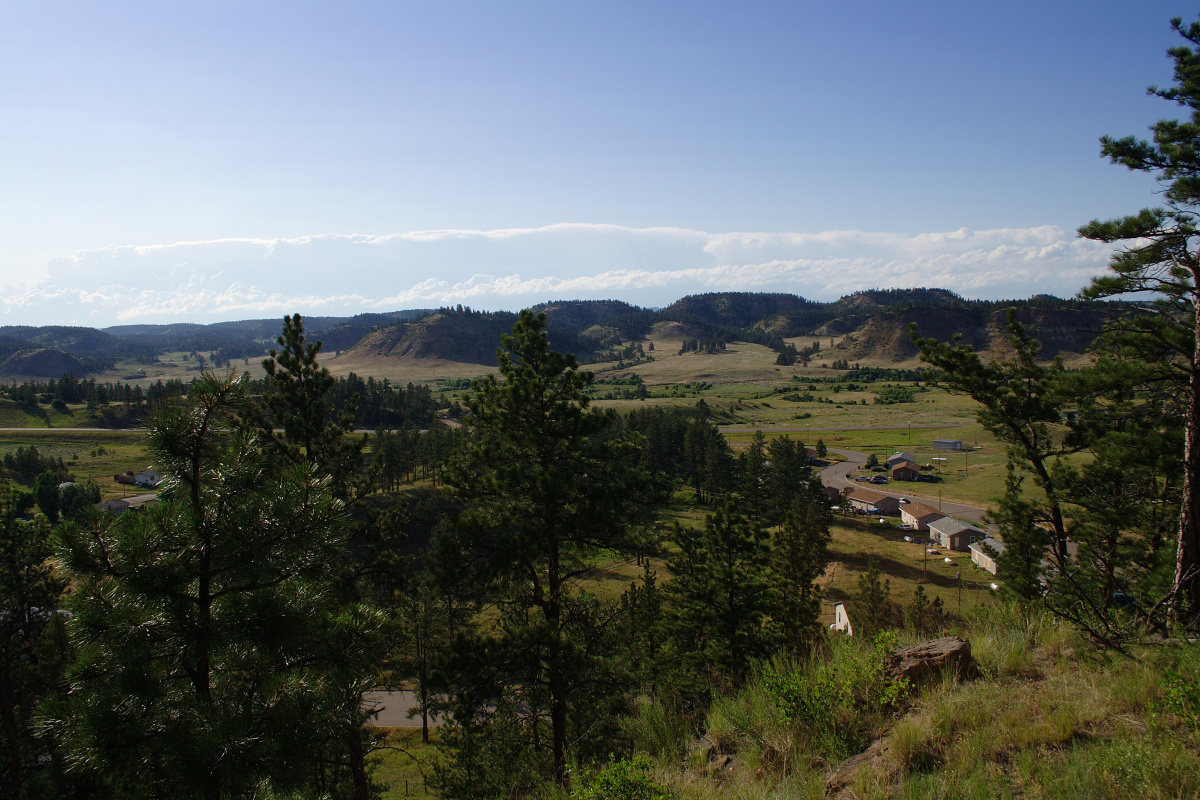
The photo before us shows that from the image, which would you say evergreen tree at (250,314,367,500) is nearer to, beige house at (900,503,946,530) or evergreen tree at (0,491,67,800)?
evergreen tree at (0,491,67,800)

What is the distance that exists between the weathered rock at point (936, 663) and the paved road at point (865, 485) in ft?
203

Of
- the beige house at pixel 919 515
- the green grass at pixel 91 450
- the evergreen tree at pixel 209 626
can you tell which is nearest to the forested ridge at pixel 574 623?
the evergreen tree at pixel 209 626

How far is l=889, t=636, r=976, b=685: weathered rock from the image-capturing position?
665 centimetres

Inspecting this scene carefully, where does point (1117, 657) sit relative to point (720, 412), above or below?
above

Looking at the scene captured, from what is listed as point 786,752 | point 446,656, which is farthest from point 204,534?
point 446,656

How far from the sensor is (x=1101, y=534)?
15.5 meters

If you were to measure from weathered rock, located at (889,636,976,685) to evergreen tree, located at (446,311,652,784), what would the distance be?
6650 mm

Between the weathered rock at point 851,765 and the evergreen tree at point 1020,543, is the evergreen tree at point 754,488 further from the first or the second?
the weathered rock at point 851,765

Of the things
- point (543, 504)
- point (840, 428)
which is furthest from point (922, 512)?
point (543, 504)

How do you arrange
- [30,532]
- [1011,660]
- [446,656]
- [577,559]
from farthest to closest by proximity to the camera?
[30,532], [577,559], [446,656], [1011,660]

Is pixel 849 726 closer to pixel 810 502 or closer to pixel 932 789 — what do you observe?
pixel 932 789

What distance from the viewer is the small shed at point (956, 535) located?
5816 cm

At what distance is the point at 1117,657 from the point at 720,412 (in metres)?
142

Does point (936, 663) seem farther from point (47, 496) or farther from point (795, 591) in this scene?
point (47, 496)
